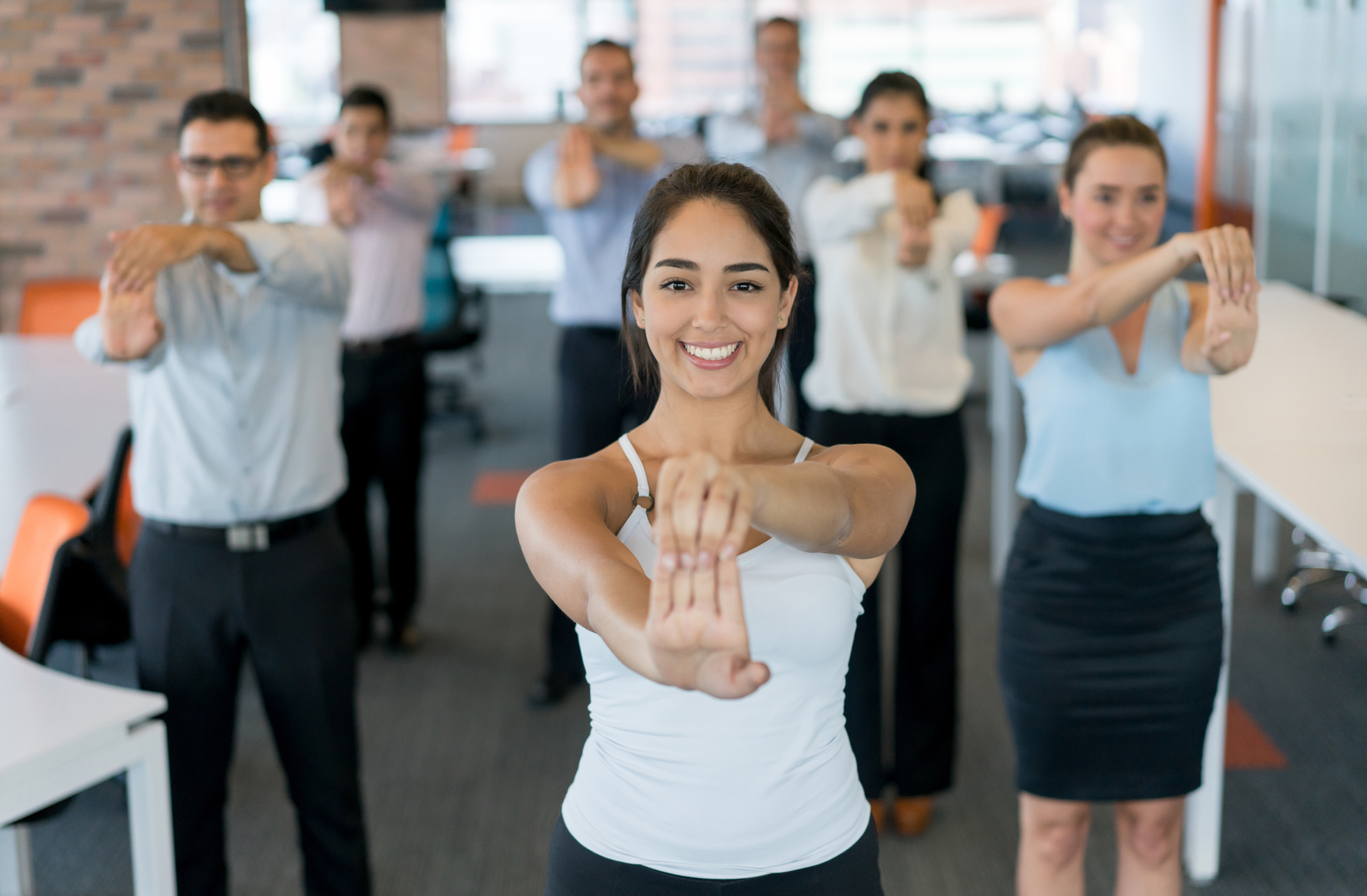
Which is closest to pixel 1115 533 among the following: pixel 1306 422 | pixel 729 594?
pixel 1306 422

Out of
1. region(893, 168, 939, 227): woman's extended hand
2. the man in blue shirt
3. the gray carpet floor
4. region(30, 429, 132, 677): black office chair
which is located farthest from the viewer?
the man in blue shirt

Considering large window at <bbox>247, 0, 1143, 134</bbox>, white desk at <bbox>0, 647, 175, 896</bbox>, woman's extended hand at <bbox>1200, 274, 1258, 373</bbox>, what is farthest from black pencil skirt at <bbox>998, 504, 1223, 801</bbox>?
large window at <bbox>247, 0, 1143, 134</bbox>

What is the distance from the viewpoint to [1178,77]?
12.6 metres

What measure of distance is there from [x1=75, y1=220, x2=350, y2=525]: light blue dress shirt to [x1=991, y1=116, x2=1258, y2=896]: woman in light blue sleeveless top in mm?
1381

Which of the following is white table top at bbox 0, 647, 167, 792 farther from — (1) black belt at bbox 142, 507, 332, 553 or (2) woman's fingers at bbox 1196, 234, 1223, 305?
(2) woman's fingers at bbox 1196, 234, 1223, 305

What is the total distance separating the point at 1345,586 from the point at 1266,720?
0.97 m

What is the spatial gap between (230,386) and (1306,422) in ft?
7.09

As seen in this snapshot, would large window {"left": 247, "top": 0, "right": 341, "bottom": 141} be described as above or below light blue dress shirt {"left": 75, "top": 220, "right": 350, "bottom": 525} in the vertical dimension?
above

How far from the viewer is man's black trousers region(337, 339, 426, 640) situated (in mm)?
4172

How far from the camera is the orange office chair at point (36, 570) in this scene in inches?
100

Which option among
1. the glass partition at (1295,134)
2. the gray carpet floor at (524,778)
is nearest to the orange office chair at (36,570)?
the gray carpet floor at (524,778)

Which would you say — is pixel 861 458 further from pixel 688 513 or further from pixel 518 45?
pixel 518 45

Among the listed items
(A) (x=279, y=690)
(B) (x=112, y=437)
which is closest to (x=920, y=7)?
(B) (x=112, y=437)

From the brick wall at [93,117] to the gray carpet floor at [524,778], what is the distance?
1856 mm
